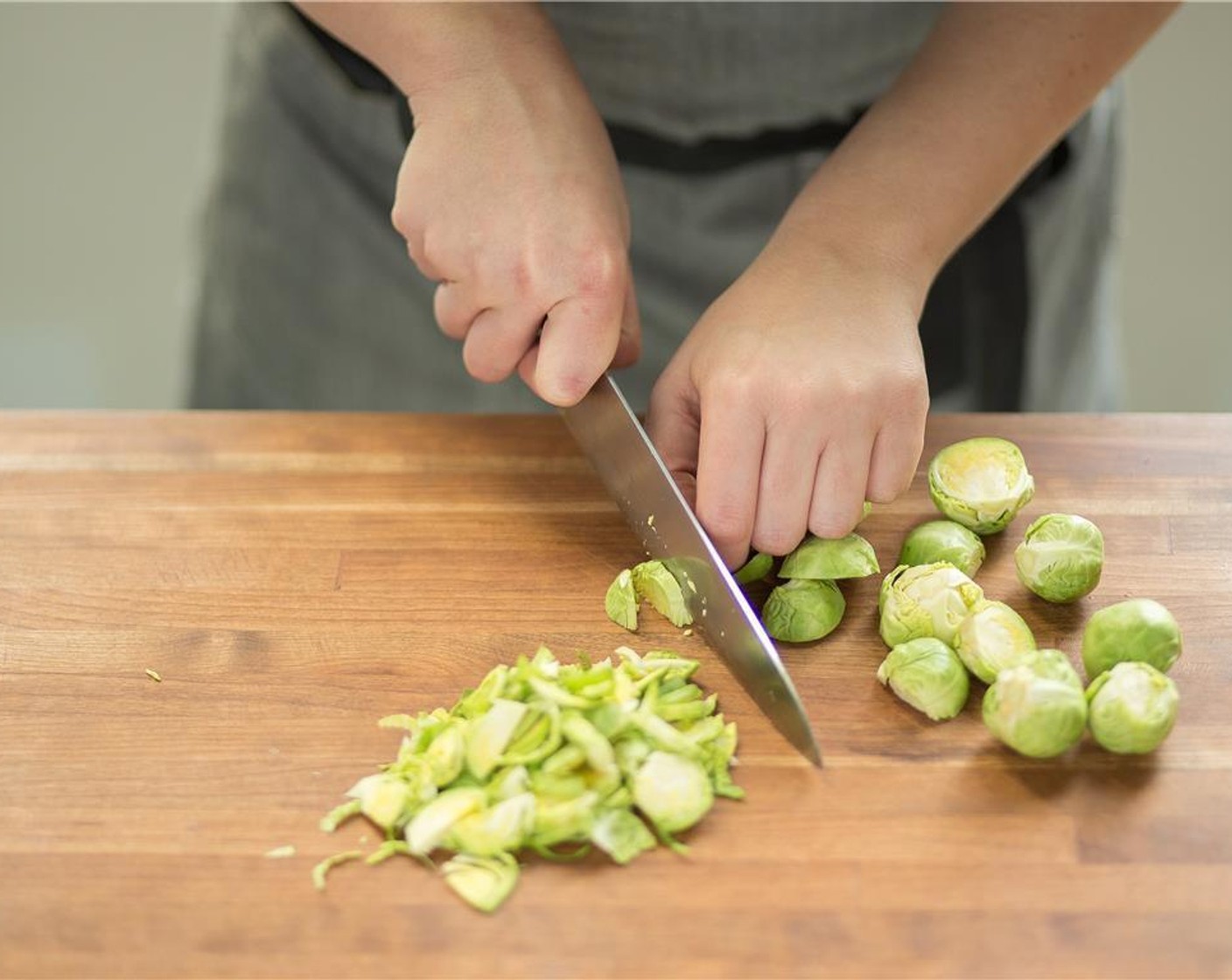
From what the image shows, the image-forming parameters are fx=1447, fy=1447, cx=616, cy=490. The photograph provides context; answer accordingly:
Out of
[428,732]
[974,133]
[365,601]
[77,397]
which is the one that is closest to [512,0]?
[974,133]

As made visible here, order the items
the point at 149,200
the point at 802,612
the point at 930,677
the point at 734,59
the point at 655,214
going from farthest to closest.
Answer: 1. the point at 149,200
2. the point at 655,214
3. the point at 734,59
4. the point at 802,612
5. the point at 930,677

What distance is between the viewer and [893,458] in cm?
158

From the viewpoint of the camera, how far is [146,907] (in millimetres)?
1293

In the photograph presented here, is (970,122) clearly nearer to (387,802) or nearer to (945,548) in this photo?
(945,548)

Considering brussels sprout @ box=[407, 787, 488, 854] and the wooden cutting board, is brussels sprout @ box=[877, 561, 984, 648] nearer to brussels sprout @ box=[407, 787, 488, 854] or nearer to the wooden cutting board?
the wooden cutting board

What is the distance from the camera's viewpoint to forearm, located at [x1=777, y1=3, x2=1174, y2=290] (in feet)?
5.64

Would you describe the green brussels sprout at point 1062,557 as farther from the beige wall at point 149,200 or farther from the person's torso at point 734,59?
the beige wall at point 149,200

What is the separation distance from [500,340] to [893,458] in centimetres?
47

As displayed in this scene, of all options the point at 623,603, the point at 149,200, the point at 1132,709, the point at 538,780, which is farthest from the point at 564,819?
the point at 149,200

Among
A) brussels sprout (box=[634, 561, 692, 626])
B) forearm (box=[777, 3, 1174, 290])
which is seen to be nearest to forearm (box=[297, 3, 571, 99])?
forearm (box=[777, 3, 1174, 290])

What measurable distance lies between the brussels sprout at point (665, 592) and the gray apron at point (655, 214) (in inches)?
28.3

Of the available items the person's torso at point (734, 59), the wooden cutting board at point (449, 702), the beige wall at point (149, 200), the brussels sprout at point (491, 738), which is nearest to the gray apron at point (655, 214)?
the person's torso at point (734, 59)

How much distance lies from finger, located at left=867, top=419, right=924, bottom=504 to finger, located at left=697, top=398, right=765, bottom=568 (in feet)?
0.45

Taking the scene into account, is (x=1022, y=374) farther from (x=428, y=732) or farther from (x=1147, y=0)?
(x=428, y=732)
